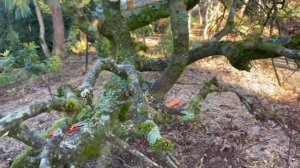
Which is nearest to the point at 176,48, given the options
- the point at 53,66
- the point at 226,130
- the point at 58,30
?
the point at 226,130

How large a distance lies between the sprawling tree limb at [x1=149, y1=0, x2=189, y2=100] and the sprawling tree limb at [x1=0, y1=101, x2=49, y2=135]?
2.04 meters

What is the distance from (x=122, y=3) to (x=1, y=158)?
2275 mm

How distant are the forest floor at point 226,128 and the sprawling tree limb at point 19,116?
1.94m

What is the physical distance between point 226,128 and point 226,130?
0.08 metres

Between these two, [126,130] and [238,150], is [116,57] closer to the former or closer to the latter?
[126,130]

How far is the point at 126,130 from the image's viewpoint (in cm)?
338

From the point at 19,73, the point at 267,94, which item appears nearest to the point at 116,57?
the point at 267,94

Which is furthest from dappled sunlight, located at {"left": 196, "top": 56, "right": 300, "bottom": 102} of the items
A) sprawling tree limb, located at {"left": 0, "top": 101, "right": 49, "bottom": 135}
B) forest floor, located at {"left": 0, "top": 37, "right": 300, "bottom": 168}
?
sprawling tree limb, located at {"left": 0, "top": 101, "right": 49, "bottom": 135}

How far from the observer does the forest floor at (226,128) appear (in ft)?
13.6

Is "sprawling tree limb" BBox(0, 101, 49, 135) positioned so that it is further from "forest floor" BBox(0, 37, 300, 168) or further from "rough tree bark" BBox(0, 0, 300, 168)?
"forest floor" BBox(0, 37, 300, 168)

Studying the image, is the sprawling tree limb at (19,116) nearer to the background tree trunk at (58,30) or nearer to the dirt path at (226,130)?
the dirt path at (226,130)

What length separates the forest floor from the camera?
4.14 metres

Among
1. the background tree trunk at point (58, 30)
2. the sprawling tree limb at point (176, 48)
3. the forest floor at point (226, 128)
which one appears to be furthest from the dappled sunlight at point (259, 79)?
the background tree trunk at point (58, 30)

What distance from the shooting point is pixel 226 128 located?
4914mm
